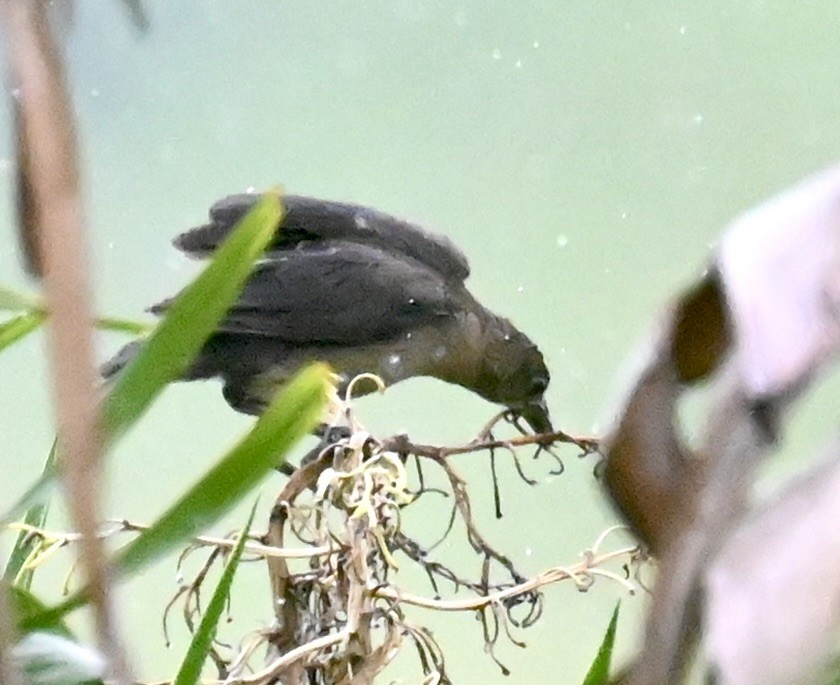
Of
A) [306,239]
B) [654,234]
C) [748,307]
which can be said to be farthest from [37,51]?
[654,234]

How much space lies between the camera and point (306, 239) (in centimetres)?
108

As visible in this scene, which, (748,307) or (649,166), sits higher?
(748,307)

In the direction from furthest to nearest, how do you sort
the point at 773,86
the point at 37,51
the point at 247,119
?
1. the point at 247,119
2. the point at 773,86
3. the point at 37,51

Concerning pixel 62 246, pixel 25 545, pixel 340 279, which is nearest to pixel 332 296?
pixel 340 279

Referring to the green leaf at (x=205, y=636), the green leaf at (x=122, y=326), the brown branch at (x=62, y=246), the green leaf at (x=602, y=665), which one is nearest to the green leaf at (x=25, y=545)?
the green leaf at (x=122, y=326)

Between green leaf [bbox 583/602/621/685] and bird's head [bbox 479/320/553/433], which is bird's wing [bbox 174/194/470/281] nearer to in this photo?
bird's head [bbox 479/320/553/433]

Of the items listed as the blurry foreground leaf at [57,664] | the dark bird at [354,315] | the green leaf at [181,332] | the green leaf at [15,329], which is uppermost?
the green leaf at [181,332]

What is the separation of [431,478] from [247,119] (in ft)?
1.76

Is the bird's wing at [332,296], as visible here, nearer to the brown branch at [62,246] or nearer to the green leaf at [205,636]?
the green leaf at [205,636]

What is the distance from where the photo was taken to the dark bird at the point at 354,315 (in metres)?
1.05

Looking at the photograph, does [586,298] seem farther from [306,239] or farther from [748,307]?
[748,307]

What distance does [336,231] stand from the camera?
3.49 ft

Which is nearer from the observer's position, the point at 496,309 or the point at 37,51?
the point at 37,51

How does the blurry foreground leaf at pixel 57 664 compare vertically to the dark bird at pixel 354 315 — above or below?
above
